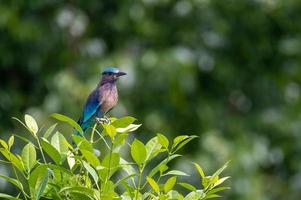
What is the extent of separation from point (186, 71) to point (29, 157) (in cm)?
754

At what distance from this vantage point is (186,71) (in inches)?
444

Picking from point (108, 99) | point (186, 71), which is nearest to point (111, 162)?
point (108, 99)

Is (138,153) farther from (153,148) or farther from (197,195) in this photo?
(197,195)

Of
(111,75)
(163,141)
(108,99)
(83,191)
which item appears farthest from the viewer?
(111,75)

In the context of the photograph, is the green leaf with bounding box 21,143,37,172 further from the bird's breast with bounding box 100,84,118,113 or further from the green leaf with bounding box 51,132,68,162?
the bird's breast with bounding box 100,84,118,113

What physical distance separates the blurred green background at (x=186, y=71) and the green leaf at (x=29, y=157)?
6766 mm

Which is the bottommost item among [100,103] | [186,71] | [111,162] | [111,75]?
[111,162]

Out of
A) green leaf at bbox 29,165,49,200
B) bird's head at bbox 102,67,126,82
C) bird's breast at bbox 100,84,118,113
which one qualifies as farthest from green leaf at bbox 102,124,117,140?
bird's head at bbox 102,67,126,82

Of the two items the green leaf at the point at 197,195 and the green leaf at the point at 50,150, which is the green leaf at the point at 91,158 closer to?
the green leaf at the point at 50,150

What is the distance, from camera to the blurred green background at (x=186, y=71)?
1123cm

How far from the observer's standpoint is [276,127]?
12258 millimetres

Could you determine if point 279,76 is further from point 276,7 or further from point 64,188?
point 64,188

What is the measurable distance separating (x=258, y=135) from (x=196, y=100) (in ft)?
2.77

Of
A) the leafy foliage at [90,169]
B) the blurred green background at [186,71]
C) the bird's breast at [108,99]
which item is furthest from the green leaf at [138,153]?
the blurred green background at [186,71]
